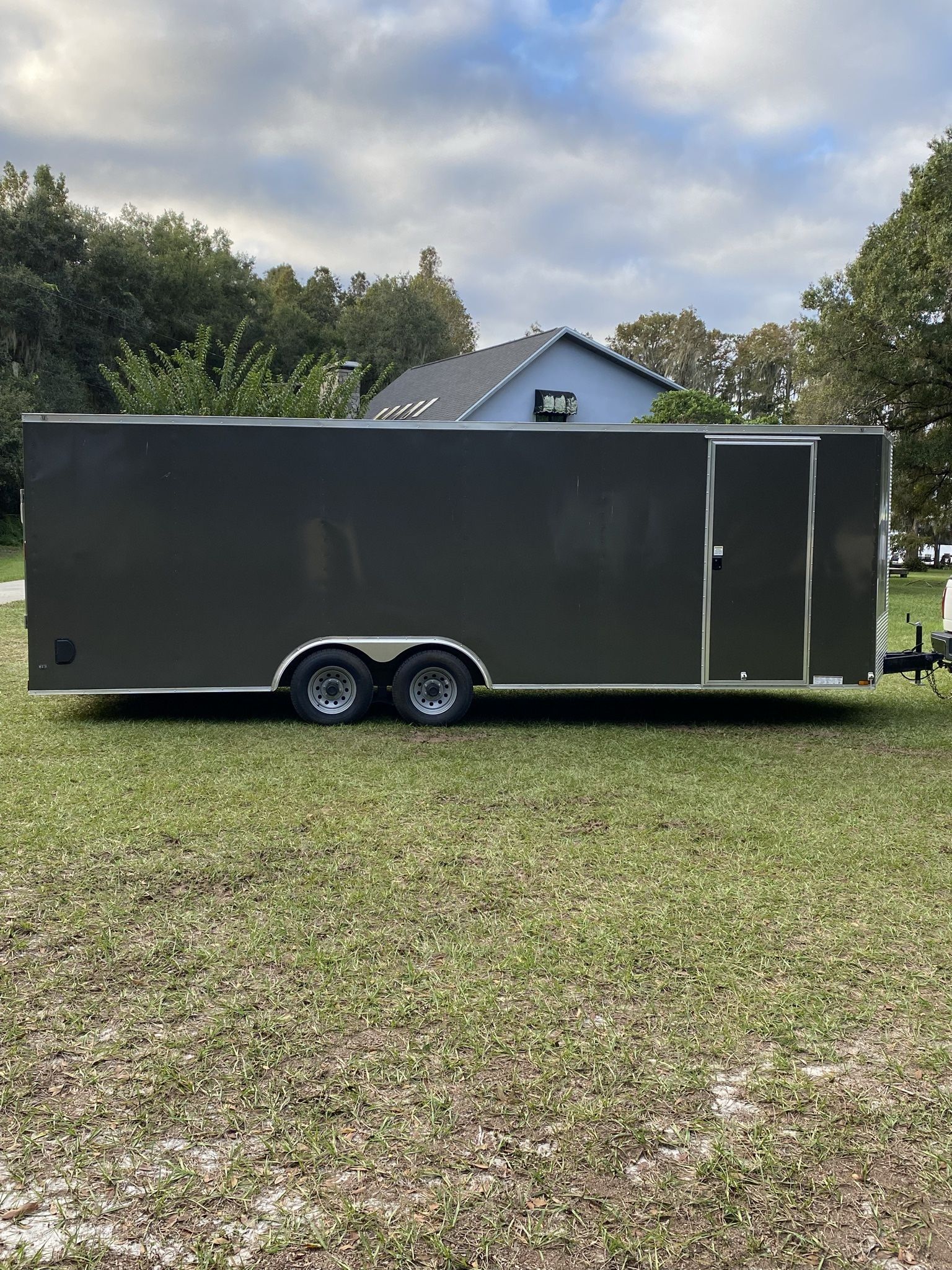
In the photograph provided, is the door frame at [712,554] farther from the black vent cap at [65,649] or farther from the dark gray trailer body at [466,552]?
the black vent cap at [65,649]

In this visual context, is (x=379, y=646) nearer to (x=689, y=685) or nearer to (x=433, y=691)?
(x=433, y=691)

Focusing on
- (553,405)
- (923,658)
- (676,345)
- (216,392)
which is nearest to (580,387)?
(553,405)

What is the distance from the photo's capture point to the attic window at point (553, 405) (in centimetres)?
3170

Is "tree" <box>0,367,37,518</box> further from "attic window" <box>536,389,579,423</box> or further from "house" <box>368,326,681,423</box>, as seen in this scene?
"attic window" <box>536,389,579,423</box>

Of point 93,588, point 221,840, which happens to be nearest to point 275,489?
point 93,588

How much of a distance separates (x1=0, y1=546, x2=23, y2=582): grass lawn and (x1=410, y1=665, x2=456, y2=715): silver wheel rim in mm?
19399

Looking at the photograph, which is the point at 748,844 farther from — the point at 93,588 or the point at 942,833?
the point at 93,588

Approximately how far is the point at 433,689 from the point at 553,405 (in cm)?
2376

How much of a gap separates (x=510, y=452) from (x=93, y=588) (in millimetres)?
4068

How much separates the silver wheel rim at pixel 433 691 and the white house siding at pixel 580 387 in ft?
71.9

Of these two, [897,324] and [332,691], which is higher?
[897,324]

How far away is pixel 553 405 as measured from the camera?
31703mm

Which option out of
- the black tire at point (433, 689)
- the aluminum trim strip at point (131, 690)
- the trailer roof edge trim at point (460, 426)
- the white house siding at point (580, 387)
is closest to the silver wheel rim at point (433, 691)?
the black tire at point (433, 689)

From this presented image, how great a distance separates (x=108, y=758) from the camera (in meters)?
7.96
